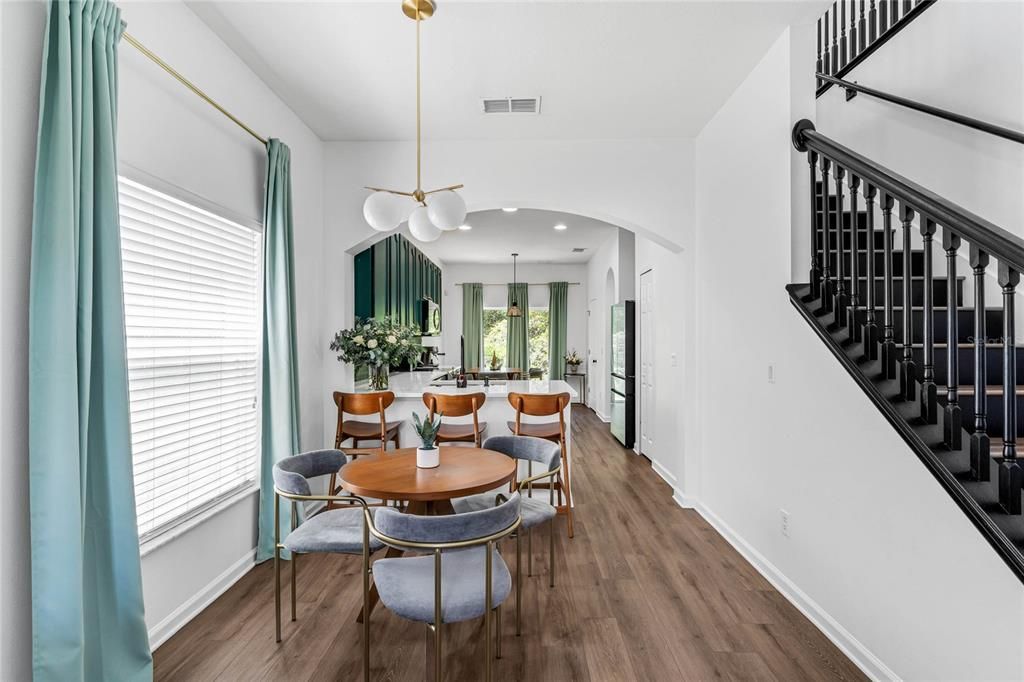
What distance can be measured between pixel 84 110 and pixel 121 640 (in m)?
1.90

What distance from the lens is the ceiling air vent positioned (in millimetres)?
3492

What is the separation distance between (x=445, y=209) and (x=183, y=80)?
4.32ft

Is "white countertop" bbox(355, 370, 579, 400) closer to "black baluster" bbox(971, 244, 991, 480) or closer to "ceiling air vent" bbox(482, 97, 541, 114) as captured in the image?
"ceiling air vent" bbox(482, 97, 541, 114)

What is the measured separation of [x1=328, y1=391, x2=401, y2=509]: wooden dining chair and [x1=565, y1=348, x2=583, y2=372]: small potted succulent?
255 inches

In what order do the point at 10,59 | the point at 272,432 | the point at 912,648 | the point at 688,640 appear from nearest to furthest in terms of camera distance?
1. the point at 10,59
2. the point at 912,648
3. the point at 688,640
4. the point at 272,432

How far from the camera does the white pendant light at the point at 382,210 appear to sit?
2.65m

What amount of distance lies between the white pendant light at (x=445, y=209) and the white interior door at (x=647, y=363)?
340cm

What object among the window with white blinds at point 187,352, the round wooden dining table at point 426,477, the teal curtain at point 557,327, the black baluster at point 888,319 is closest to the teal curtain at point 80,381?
the window with white blinds at point 187,352

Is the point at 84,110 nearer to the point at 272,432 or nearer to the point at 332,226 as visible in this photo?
the point at 272,432

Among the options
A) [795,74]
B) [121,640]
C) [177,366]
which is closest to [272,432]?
[177,366]

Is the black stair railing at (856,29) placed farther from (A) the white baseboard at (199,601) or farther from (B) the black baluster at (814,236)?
(A) the white baseboard at (199,601)

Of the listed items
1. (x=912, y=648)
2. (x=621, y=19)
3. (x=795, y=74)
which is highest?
(x=621, y=19)

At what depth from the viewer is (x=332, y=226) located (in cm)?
425

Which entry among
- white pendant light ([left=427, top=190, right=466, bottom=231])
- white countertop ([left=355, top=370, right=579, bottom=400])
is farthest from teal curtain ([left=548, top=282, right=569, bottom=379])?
white pendant light ([left=427, top=190, right=466, bottom=231])
